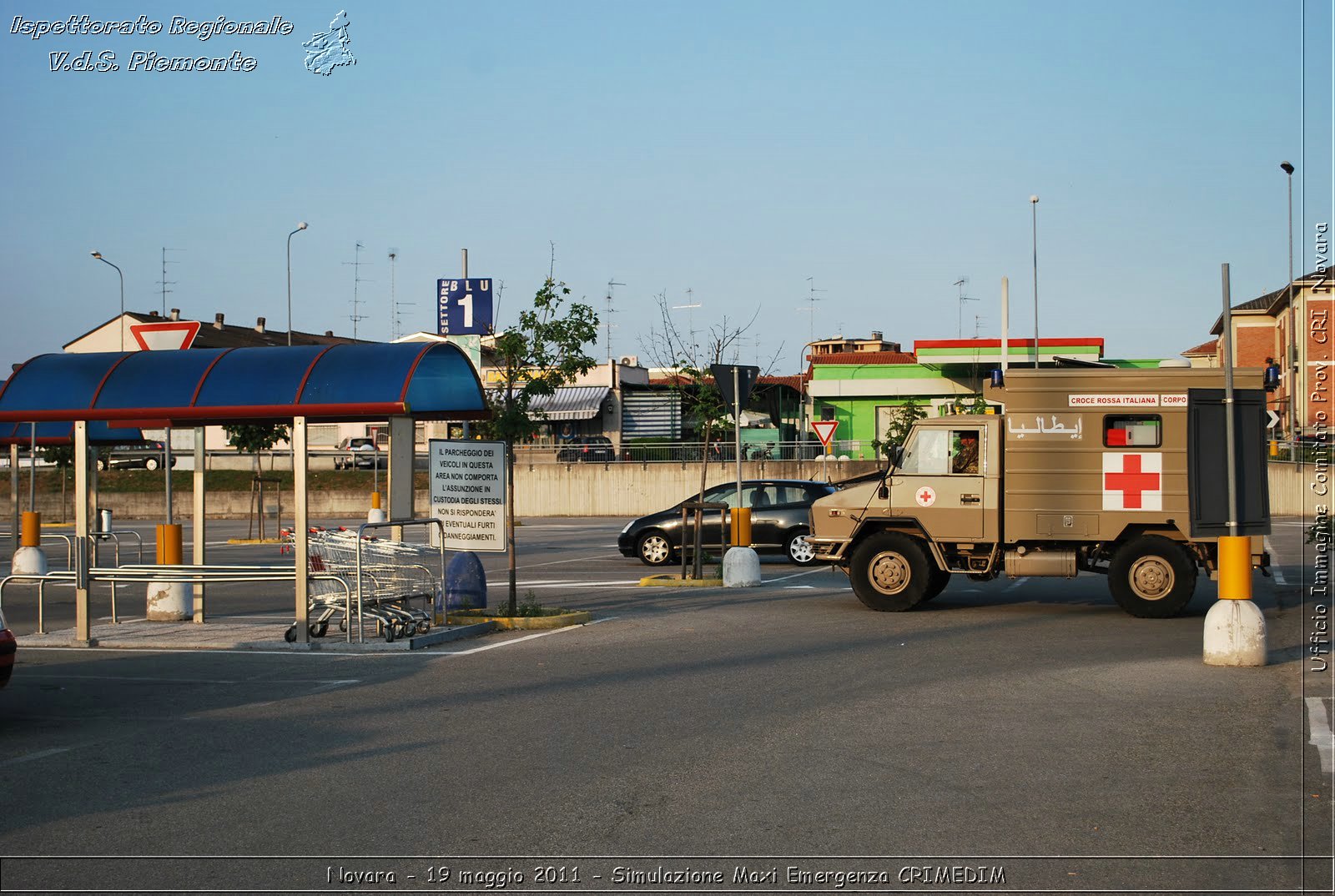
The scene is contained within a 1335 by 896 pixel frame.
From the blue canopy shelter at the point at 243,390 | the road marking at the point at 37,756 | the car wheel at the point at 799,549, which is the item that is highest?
the blue canopy shelter at the point at 243,390

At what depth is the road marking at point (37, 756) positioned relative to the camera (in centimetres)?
Result: 848

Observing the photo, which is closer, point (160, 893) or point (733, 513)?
point (160, 893)

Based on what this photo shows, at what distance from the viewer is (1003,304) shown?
37.3m

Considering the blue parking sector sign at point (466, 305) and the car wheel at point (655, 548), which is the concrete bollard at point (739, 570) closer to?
the car wheel at point (655, 548)

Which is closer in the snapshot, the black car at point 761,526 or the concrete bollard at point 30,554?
the concrete bollard at point 30,554

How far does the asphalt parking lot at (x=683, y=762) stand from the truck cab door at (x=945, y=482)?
2112 mm

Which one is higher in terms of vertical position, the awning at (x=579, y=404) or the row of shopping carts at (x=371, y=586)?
the awning at (x=579, y=404)

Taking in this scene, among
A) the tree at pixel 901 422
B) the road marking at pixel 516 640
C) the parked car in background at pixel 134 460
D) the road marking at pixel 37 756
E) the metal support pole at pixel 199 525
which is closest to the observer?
the road marking at pixel 37 756

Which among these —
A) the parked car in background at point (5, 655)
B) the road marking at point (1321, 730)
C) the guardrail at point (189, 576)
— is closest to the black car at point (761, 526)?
the guardrail at point (189, 576)

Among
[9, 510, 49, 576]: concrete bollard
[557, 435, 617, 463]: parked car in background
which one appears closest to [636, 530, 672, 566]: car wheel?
[9, 510, 49, 576]: concrete bollard

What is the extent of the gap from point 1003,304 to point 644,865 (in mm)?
33489

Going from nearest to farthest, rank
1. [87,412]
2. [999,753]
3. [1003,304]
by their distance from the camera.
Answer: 1. [999,753]
2. [87,412]
3. [1003,304]

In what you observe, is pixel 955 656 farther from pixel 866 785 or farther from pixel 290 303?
pixel 290 303

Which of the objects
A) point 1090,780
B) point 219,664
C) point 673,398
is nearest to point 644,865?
point 1090,780
